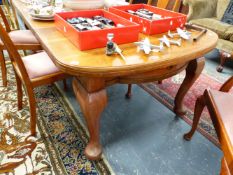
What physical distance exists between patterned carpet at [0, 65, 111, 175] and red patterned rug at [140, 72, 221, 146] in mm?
813

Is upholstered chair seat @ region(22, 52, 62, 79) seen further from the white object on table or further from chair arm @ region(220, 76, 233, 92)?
chair arm @ region(220, 76, 233, 92)

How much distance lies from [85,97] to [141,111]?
0.82 meters

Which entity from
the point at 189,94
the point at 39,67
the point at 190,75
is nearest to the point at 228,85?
the point at 190,75

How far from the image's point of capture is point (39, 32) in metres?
1.07

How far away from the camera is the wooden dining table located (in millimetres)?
761

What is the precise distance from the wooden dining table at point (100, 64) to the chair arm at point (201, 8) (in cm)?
178

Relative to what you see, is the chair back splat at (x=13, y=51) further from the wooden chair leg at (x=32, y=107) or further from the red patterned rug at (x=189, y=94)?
the red patterned rug at (x=189, y=94)

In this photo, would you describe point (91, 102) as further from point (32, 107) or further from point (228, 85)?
point (228, 85)

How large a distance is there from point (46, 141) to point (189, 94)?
4.56 feet

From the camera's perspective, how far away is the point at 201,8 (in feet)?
9.00

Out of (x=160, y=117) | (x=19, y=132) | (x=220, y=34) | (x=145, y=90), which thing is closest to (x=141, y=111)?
(x=160, y=117)

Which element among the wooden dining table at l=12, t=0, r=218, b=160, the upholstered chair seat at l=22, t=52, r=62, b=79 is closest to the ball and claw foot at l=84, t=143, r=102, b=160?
the wooden dining table at l=12, t=0, r=218, b=160

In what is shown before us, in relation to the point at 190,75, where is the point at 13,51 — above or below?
above

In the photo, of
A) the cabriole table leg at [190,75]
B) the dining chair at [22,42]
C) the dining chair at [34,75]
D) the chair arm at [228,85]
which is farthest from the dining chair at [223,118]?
the dining chair at [22,42]
